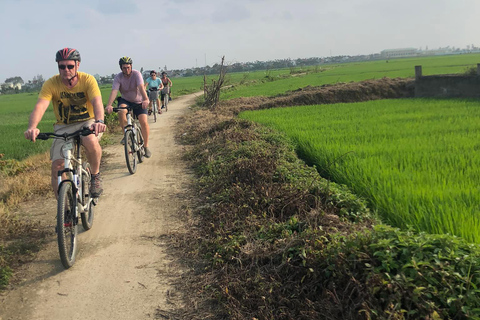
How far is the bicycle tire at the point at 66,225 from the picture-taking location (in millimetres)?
3129

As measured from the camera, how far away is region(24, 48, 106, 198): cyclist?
362cm

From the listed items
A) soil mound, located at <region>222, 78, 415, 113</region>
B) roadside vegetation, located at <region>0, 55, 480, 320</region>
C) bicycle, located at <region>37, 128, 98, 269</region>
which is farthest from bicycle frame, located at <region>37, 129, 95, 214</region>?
soil mound, located at <region>222, 78, 415, 113</region>

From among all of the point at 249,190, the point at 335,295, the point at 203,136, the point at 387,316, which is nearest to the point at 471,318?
the point at 387,316

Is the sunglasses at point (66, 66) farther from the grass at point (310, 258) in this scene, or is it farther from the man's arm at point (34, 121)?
the grass at point (310, 258)

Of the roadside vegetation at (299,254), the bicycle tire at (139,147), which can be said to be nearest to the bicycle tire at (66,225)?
the roadside vegetation at (299,254)

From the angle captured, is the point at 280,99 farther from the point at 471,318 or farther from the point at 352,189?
the point at 471,318

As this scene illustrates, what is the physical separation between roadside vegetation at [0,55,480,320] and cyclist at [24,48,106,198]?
1064mm

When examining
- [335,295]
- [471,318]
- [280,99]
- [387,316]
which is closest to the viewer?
[471,318]

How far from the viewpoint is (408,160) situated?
471 centimetres

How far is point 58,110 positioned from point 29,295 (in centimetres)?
189

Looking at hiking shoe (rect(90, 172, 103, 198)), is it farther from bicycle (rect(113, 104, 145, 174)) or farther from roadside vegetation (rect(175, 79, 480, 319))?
bicycle (rect(113, 104, 145, 174))

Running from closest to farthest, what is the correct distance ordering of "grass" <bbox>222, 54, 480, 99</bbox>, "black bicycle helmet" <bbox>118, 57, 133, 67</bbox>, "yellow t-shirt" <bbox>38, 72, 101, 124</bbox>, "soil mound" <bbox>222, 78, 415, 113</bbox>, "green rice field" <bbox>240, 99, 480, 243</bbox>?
"green rice field" <bbox>240, 99, 480, 243</bbox>
"yellow t-shirt" <bbox>38, 72, 101, 124</bbox>
"black bicycle helmet" <bbox>118, 57, 133, 67</bbox>
"soil mound" <bbox>222, 78, 415, 113</bbox>
"grass" <bbox>222, 54, 480, 99</bbox>

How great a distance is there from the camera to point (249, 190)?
14.5 feet

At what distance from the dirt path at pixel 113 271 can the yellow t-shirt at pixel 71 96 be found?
1.28 meters
